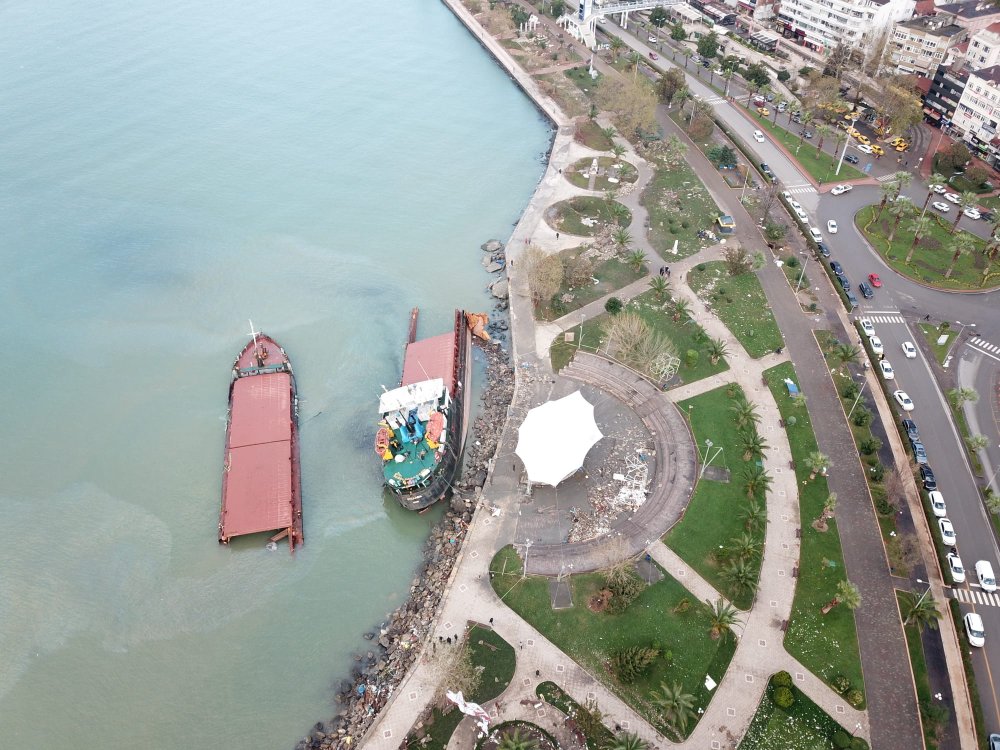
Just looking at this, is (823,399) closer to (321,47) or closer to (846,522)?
(846,522)

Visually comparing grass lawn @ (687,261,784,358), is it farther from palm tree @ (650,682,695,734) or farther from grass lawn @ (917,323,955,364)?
palm tree @ (650,682,695,734)

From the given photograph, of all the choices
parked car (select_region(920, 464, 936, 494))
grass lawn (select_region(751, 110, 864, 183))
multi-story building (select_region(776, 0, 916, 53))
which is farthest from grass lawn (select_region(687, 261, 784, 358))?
multi-story building (select_region(776, 0, 916, 53))

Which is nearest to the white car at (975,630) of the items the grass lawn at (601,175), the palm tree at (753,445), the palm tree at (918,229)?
the palm tree at (753,445)

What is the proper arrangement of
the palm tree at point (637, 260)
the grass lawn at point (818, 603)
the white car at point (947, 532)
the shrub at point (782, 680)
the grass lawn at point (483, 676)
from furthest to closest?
the palm tree at point (637, 260), the white car at point (947, 532), the grass lawn at point (818, 603), the shrub at point (782, 680), the grass lawn at point (483, 676)

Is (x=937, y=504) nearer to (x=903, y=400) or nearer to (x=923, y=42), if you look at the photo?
(x=903, y=400)

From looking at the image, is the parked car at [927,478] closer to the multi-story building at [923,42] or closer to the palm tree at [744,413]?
the palm tree at [744,413]

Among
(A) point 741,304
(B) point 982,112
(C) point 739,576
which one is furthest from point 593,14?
(C) point 739,576
